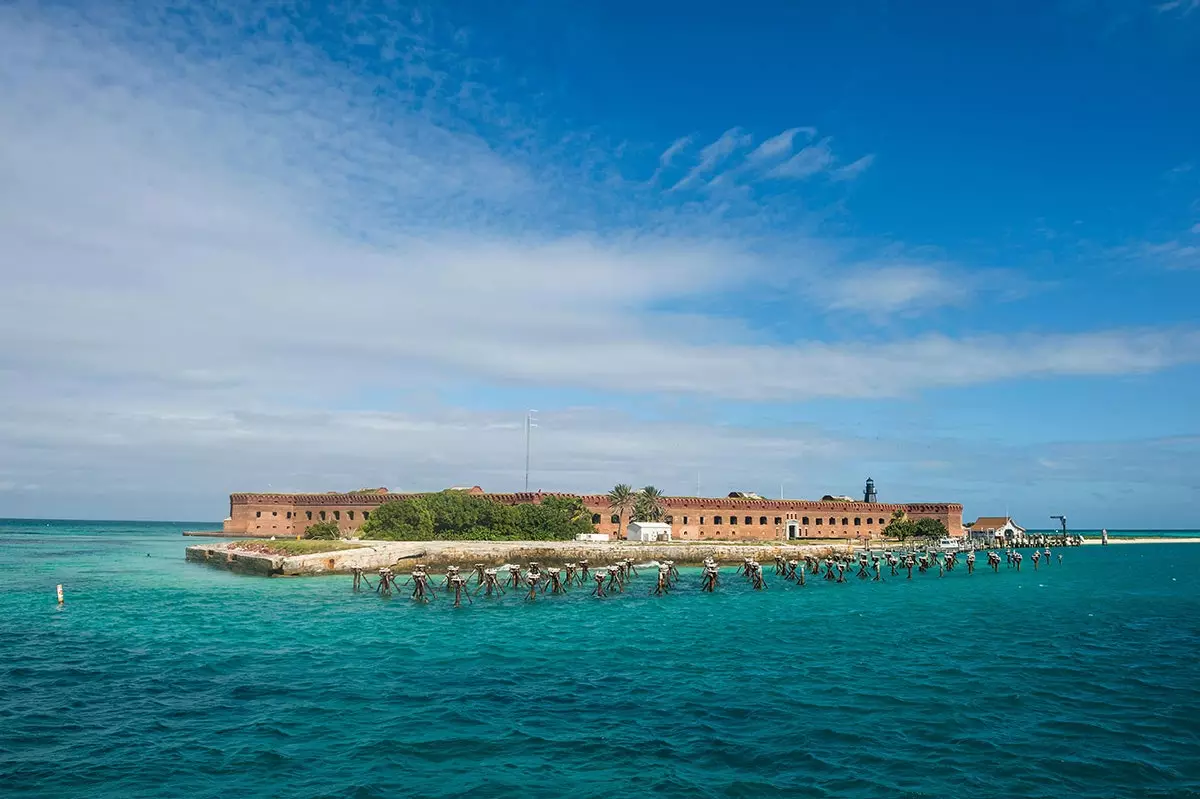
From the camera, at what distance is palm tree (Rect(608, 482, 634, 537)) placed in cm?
8812

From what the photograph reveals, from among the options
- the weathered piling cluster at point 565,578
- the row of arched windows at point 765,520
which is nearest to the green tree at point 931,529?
the row of arched windows at point 765,520

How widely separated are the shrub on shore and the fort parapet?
7.51 m

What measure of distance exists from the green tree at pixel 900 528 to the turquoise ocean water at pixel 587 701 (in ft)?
213

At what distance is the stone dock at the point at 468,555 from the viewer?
56438 mm

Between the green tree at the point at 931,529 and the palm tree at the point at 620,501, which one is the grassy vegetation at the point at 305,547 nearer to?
the palm tree at the point at 620,501

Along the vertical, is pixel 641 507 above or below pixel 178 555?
above

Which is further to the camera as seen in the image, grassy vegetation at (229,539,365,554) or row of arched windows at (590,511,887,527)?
row of arched windows at (590,511,887,527)

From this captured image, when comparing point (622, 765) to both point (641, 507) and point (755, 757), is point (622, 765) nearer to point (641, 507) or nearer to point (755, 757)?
point (755, 757)

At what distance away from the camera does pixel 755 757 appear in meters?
17.1

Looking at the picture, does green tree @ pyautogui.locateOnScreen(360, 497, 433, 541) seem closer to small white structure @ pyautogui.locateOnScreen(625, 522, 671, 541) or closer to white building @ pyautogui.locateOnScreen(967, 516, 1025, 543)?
small white structure @ pyautogui.locateOnScreen(625, 522, 671, 541)

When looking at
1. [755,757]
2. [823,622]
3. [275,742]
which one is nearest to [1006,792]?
[755,757]

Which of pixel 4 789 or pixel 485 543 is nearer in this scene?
pixel 4 789

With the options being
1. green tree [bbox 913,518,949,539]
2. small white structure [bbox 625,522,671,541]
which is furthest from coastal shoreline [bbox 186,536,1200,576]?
green tree [bbox 913,518,949,539]

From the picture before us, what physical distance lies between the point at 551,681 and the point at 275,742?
8.75 m
